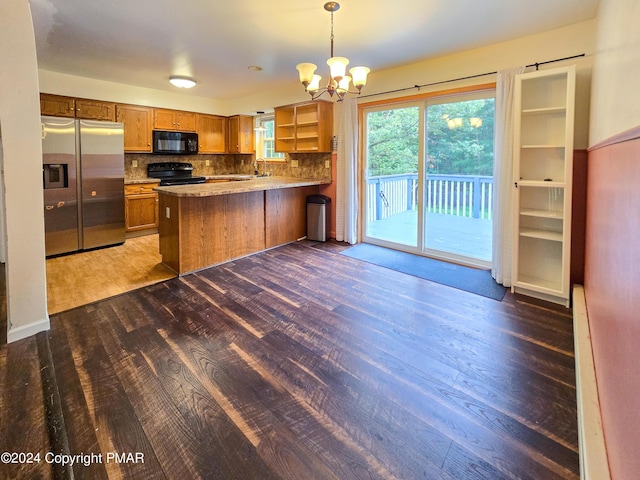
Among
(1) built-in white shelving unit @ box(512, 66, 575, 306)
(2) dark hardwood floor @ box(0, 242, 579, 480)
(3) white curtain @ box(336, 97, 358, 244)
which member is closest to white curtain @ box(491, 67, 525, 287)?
(1) built-in white shelving unit @ box(512, 66, 575, 306)

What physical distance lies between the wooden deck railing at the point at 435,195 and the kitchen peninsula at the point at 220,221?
2.85ft

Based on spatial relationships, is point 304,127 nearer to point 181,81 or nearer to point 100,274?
point 181,81

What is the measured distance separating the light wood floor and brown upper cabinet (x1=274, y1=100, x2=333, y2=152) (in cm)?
271

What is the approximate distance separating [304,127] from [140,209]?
304 centimetres

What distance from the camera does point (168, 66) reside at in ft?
14.9

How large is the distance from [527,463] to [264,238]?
12.9 ft

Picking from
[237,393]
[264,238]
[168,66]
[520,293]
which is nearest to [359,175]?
[264,238]

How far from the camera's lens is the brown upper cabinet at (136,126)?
5.57 m

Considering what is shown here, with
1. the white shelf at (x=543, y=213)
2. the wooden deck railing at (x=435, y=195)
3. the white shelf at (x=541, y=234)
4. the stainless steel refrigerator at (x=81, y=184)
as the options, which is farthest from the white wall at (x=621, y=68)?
the stainless steel refrigerator at (x=81, y=184)

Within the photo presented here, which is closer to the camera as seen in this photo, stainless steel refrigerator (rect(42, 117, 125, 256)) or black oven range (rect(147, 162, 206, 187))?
stainless steel refrigerator (rect(42, 117, 125, 256))

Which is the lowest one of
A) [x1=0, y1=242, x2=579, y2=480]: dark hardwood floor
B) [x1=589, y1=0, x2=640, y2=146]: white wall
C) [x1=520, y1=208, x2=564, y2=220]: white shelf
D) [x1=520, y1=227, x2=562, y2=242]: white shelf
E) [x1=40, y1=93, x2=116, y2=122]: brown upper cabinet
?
[x1=0, y1=242, x2=579, y2=480]: dark hardwood floor

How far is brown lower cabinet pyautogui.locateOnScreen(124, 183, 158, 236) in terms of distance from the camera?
17.9 ft

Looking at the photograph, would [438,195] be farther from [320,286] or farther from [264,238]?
[264,238]

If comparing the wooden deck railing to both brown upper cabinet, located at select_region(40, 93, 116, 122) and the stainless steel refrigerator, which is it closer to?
the stainless steel refrigerator
